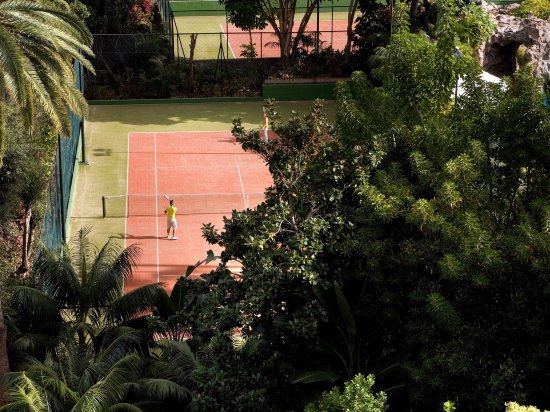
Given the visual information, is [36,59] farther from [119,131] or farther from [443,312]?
[119,131]

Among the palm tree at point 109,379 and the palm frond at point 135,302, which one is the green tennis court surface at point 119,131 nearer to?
the palm frond at point 135,302

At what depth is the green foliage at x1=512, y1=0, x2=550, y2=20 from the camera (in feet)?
150

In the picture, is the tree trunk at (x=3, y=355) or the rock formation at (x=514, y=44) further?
the rock formation at (x=514, y=44)

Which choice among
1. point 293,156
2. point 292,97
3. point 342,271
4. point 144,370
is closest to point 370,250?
point 342,271

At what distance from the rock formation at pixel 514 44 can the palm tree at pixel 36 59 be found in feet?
79.1

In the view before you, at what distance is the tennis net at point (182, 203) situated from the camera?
3097 cm

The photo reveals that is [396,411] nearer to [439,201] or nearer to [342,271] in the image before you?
[342,271]

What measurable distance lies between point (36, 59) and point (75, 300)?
5.37 m

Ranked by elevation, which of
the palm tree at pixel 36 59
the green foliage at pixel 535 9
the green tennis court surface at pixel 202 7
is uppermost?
the palm tree at pixel 36 59

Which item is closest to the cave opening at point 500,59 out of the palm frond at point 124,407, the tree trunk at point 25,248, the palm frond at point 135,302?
the tree trunk at point 25,248

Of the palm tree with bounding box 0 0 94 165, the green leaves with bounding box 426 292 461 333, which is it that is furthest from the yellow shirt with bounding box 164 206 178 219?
the green leaves with bounding box 426 292 461 333

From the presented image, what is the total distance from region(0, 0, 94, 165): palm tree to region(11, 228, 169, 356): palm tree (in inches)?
112

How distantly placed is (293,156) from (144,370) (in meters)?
4.46

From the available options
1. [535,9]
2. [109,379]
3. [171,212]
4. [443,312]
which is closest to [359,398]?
[443,312]
